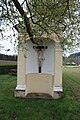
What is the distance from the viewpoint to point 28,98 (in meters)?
13.1

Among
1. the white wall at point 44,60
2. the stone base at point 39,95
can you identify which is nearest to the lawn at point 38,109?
the stone base at point 39,95

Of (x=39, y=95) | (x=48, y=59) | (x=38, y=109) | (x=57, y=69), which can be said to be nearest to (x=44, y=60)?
(x=48, y=59)

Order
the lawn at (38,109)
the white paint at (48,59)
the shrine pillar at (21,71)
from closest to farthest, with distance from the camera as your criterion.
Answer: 1. the lawn at (38,109)
2. the shrine pillar at (21,71)
3. the white paint at (48,59)

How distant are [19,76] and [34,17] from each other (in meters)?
4.71

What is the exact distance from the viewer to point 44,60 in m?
14.4

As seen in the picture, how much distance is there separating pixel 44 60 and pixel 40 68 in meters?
0.46

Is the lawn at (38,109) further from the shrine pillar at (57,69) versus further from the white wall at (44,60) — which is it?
the white wall at (44,60)

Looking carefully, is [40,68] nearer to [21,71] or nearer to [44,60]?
[44,60]

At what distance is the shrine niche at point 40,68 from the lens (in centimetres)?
1367

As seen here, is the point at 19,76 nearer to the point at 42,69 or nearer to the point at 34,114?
the point at 42,69

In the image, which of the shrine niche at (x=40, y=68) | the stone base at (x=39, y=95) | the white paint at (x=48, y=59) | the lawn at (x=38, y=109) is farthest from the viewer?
the white paint at (x=48, y=59)

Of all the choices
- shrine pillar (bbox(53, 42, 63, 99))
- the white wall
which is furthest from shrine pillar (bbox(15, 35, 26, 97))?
shrine pillar (bbox(53, 42, 63, 99))

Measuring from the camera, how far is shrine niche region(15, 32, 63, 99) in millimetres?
13672

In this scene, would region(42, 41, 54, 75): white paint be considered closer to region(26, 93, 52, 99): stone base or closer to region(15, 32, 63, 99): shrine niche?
region(15, 32, 63, 99): shrine niche
